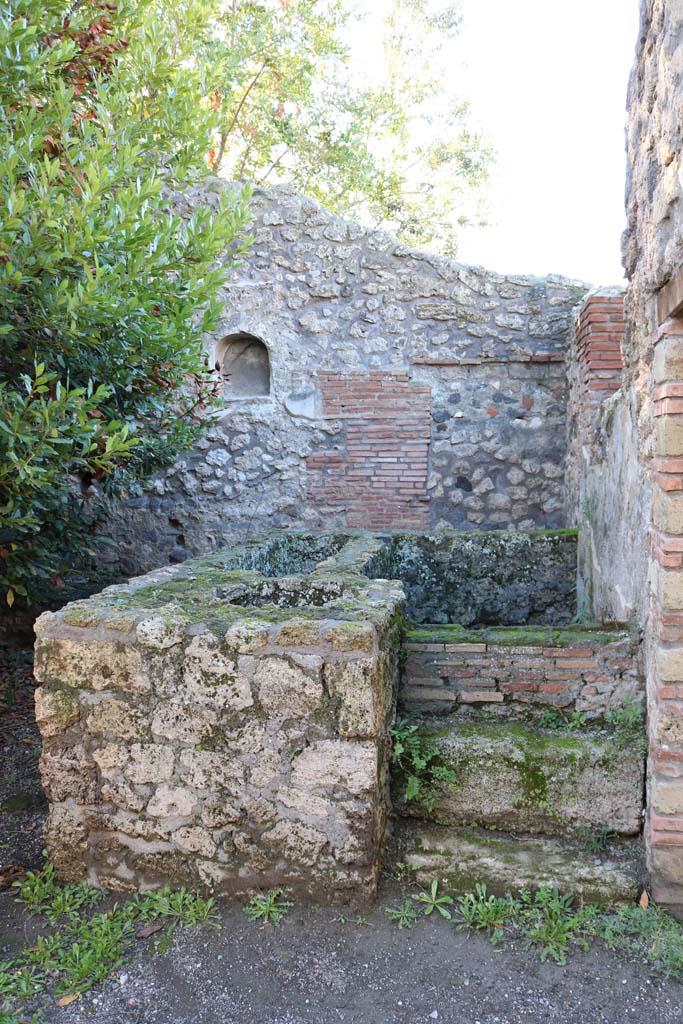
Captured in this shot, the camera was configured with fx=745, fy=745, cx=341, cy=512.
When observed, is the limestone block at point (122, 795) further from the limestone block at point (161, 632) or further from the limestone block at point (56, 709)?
the limestone block at point (161, 632)

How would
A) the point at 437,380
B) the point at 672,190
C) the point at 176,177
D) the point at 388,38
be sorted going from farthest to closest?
the point at 388,38, the point at 437,380, the point at 176,177, the point at 672,190

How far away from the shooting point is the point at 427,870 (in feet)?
9.39

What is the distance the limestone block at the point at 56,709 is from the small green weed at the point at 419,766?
1.25 m

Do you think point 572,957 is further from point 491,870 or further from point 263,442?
point 263,442

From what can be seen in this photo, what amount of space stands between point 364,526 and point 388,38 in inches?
476

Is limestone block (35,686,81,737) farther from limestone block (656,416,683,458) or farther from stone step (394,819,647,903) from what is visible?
limestone block (656,416,683,458)

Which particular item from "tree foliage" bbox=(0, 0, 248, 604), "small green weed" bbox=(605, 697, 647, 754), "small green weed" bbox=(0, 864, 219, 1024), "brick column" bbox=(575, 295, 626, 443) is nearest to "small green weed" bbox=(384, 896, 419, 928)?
"small green weed" bbox=(0, 864, 219, 1024)

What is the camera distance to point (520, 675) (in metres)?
3.15

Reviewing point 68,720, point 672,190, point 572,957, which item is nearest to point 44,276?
point 68,720

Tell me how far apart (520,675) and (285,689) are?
105cm

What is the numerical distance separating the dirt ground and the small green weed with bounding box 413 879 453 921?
45 mm

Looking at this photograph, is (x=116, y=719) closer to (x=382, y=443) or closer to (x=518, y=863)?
(x=518, y=863)

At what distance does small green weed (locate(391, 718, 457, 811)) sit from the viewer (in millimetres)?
2959

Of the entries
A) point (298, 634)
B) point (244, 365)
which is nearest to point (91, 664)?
point (298, 634)
